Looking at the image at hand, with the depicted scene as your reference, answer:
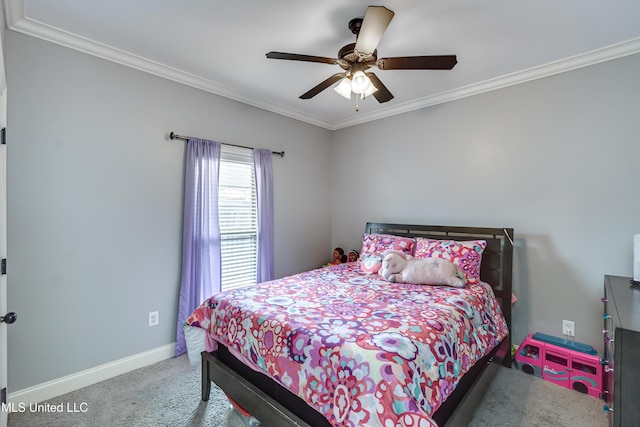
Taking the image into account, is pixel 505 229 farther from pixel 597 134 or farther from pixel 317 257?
pixel 317 257

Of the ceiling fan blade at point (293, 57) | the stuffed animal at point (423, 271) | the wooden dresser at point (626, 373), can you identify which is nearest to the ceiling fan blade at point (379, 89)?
the ceiling fan blade at point (293, 57)

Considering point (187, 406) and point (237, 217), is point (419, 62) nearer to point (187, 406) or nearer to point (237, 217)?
point (237, 217)

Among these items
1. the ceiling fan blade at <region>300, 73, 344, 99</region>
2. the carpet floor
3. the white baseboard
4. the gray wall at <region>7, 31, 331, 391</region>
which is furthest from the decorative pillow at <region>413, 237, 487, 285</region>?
the white baseboard

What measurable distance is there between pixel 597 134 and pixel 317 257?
3.16m

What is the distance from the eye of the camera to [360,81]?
2.00 metres

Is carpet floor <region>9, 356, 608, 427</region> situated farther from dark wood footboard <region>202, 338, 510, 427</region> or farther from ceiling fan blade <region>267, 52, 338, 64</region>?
ceiling fan blade <region>267, 52, 338, 64</region>

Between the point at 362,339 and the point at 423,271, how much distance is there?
1.31 metres

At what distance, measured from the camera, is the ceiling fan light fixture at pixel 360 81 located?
198 cm

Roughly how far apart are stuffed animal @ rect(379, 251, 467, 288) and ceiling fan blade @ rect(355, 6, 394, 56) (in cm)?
171

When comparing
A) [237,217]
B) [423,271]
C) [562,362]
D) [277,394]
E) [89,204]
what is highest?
[89,204]

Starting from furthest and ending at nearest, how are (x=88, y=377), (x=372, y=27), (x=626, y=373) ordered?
(x=88, y=377) < (x=372, y=27) < (x=626, y=373)

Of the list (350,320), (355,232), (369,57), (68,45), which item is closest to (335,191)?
(355,232)

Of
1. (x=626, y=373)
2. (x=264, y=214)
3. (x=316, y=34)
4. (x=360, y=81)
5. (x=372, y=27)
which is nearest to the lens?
(x=626, y=373)

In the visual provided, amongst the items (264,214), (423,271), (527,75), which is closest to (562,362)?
(423,271)
